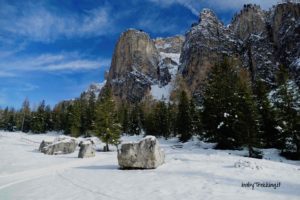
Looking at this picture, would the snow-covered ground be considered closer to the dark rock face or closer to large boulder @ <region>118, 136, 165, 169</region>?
→ large boulder @ <region>118, 136, 165, 169</region>

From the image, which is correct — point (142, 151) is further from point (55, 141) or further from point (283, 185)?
point (55, 141)

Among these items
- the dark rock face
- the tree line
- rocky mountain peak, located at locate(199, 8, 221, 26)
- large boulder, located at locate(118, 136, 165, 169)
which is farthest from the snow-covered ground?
rocky mountain peak, located at locate(199, 8, 221, 26)

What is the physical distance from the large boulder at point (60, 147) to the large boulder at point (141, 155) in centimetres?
2221

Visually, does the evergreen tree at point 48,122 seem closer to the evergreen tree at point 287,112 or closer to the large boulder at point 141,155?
the evergreen tree at point 287,112

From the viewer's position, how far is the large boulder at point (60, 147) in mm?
37356

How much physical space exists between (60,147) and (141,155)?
24.0 meters

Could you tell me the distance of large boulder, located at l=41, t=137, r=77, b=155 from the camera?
123ft

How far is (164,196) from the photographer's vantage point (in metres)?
10.1

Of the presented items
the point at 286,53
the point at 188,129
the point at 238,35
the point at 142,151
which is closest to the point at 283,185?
the point at 142,151

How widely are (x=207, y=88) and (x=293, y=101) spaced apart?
11.0 meters

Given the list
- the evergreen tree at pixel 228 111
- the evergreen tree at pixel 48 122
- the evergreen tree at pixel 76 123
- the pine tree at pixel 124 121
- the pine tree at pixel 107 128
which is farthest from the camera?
the evergreen tree at pixel 48 122

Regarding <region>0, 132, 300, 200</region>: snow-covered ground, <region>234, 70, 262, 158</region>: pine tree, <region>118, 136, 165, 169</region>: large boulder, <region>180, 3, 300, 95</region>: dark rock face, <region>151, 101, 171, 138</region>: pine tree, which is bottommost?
<region>0, 132, 300, 200</region>: snow-covered ground

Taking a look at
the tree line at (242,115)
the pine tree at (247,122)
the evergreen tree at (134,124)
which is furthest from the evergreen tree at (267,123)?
the evergreen tree at (134,124)

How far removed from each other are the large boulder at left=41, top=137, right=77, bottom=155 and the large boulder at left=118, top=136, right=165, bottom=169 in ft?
72.9
